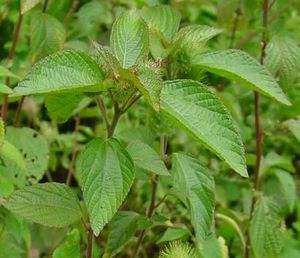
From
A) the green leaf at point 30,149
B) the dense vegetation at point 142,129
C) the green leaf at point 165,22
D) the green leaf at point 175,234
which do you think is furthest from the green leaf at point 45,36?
the green leaf at point 175,234

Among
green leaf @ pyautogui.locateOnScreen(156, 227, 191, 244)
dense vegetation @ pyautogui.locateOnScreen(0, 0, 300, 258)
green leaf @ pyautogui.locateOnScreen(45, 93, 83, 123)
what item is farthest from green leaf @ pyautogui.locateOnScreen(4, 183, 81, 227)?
green leaf @ pyautogui.locateOnScreen(156, 227, 191, 244)

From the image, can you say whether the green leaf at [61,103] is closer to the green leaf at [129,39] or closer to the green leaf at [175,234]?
the green leaf at [129,39]

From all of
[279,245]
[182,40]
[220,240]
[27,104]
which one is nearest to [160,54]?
[182,40]

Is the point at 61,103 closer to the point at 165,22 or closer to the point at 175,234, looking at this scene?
the point at 165,22

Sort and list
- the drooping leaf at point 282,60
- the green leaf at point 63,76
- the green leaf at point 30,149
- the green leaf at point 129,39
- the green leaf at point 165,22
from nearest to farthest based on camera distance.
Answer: the green leaf at point 63,76, the green leaf at point 129,39, the green leaf at point 165,22, the drooping leaf at point 282,60, the green leaf at point 30,149

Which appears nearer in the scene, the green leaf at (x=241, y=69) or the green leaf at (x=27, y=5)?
the green leaf at (x=241, y=69)

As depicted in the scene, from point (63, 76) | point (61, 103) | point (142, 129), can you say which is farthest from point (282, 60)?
point (63, 76)

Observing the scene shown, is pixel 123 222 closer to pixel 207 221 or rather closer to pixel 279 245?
pixel 207 221

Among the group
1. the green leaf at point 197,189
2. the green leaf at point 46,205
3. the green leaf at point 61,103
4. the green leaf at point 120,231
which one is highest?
the green leaf at point 61,103
